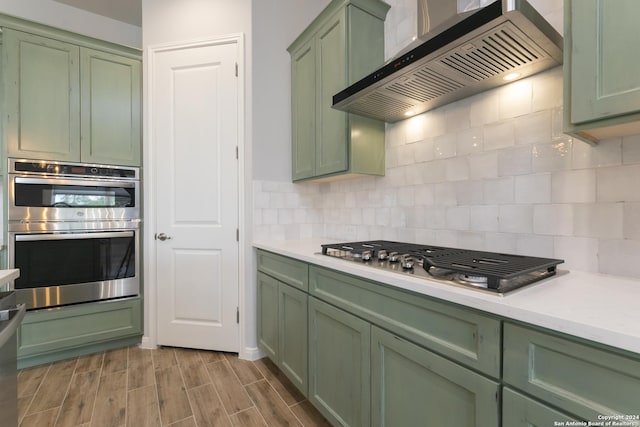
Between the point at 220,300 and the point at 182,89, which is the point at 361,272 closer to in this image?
the point at 220,300

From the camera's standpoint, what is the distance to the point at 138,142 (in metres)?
2.54

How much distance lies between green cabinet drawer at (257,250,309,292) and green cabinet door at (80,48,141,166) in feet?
4.69

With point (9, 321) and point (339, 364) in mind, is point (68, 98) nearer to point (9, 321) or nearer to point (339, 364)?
point (9, 321)

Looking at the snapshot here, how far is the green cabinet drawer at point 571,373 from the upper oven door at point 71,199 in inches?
108

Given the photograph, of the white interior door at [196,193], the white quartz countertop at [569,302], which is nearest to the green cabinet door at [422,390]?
the white quartz countertop at [569,302]

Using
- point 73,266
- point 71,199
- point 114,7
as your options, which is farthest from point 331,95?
point 114,7

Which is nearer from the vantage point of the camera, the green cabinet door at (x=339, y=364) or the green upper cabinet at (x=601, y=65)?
the green upper cabinet at (x=601, y=65)

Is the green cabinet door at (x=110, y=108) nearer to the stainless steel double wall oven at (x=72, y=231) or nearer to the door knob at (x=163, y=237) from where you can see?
the stainless steel double wall oven at (x=72, y=231)

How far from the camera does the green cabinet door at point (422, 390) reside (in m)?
0.82

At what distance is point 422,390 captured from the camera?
3.26ft

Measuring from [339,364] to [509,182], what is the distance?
1.15m

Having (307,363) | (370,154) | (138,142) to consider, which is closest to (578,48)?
(370,154)

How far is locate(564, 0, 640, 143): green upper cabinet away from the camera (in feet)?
2.62

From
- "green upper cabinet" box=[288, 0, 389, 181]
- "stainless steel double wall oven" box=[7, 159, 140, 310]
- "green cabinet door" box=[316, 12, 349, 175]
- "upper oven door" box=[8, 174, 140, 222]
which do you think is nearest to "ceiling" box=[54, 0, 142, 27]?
"stainless steel double wall oven" box=[7, 159, 140, 310]
